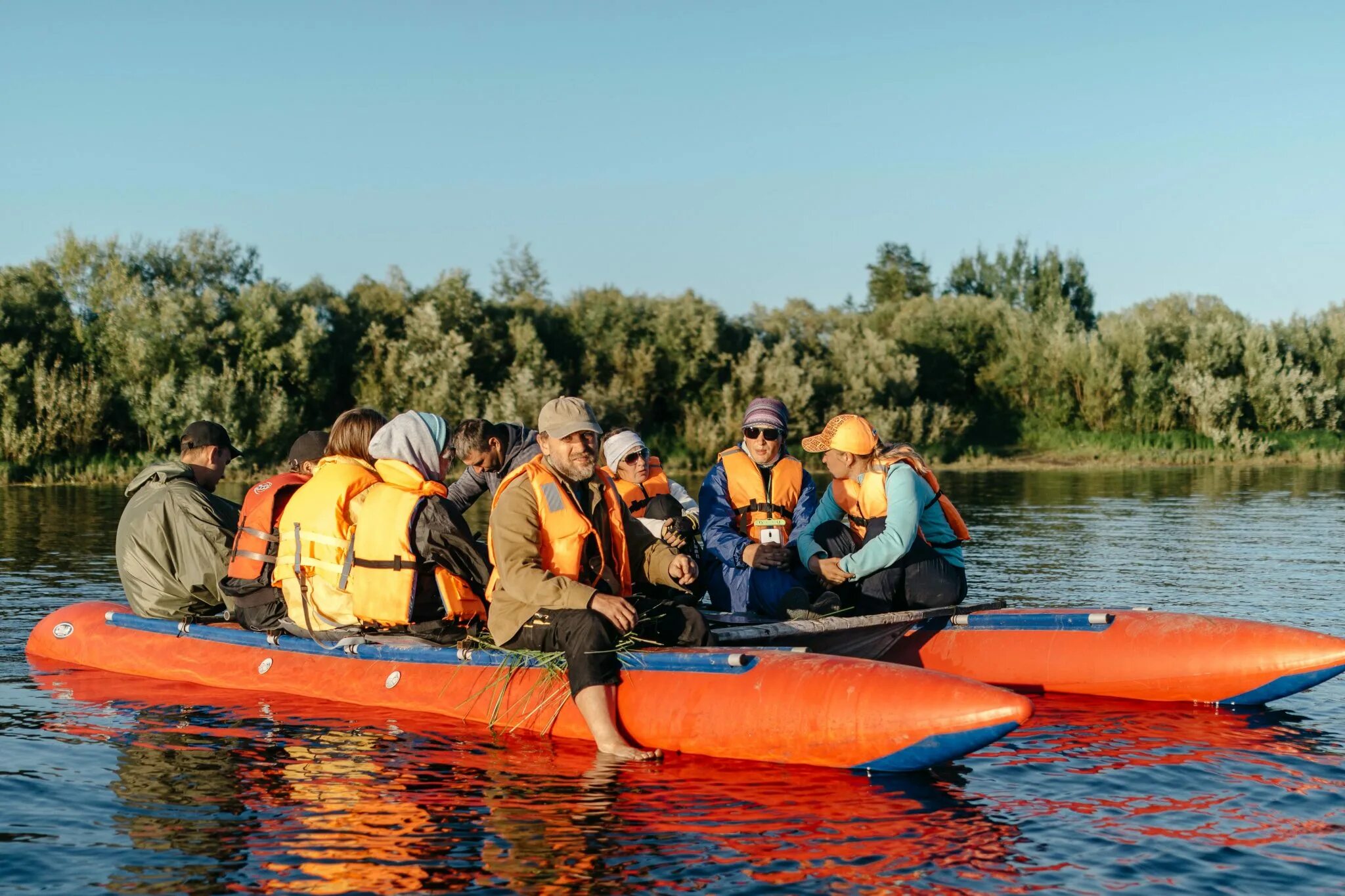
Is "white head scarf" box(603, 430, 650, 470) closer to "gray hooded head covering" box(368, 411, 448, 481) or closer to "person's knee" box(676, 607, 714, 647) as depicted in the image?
"gray hooded head covering" box(368, 411, 448, 481)

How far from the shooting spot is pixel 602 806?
20.2ft

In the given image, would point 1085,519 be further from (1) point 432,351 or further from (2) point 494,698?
(1) point 432,351

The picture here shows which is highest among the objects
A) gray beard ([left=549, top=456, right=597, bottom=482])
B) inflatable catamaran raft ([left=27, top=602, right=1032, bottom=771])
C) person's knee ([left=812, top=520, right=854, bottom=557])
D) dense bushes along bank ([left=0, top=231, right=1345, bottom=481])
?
dense bushes along bank ([left=0, top=231, right=1345, bottom=481])

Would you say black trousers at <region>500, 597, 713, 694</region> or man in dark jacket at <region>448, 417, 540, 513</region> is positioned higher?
man in dark jacket at <region>448, 417, 540, 513</region>

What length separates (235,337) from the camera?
35125 millimetres

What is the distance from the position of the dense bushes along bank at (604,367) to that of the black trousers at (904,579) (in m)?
25.7

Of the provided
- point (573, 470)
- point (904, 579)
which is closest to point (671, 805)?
point (573, 470)

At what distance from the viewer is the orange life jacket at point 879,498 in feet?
26.8

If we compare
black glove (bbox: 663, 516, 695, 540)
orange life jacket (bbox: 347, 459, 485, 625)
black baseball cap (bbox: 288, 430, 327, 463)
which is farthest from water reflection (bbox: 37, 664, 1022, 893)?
black baseball cap (bbox: 288, 430, 327, 463)

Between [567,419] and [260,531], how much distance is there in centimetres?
265

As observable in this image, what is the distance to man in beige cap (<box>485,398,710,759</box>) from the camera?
22.2 ft

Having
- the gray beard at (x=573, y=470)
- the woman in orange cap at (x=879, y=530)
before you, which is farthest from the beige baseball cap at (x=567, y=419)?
the woman in orange cap at (x=879, y=530)

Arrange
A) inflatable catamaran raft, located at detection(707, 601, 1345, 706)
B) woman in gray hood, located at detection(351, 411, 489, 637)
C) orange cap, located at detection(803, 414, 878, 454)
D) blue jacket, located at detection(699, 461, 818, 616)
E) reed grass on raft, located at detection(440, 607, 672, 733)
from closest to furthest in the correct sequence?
reed grass on raft, located at detection(440, 607, 672, 733), woman in gray hood, located at detection(351, 411, 489, 637), inflatable catamaran raft, located at detection(707, 601, 1345, 706), orange cap, located at detection(803, 414, 878, 454), blue jacket, located at detection(699, 461, 818, 616)

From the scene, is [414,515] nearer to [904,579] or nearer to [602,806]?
[602,806]
